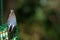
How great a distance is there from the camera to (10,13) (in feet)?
8.20

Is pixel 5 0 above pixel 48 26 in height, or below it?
above

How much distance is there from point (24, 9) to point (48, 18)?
18cm

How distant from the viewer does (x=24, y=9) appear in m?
2.61

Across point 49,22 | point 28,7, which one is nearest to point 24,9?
point 28,7

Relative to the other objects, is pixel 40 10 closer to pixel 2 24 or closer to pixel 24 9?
pixel 24 9

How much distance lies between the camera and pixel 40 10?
2.62 m

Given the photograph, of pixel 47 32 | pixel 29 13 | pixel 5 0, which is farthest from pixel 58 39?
pixel 5 0

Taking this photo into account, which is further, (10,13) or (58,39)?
(58,39)

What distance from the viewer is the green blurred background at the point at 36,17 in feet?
8.52

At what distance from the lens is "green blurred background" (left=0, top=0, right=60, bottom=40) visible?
8.52 feet

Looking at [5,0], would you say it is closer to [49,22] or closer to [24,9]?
[24,9]

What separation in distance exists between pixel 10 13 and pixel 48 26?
32 centimetres

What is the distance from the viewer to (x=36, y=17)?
103 inches

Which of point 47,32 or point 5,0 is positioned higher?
point 5,0
